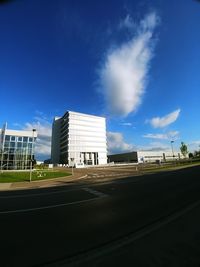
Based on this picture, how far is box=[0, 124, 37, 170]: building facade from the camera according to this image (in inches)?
1955

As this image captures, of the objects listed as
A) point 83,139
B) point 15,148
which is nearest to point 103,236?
point 15,148

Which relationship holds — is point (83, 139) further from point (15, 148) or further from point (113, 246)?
point (113, 246)

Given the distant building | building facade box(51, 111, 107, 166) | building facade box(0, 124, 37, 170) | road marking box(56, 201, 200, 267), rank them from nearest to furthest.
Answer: road marking box(56, 201, 200, 267)
building facade box(0, 124, 37, 170)
building facade box(51, 111, 107, 166)
the distant building

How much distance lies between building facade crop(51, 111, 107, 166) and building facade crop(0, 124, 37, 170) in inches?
2067

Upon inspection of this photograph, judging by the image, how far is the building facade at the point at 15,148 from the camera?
49.7m

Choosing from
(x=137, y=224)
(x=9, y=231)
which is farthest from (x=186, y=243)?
(x=9, y=231)

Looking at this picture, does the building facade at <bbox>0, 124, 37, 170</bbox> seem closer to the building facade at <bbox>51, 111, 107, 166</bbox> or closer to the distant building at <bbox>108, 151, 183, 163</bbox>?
the building facade at <bbox>51, 111, 107, 166</bbox>

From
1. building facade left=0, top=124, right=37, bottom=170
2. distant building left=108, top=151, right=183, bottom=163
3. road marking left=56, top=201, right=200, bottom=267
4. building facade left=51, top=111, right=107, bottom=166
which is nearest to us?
road marking left=56, top=201, right=200, bottom=267

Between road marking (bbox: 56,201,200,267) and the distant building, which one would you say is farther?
the distant building

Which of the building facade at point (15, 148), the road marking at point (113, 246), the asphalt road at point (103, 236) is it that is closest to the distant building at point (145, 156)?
the building facade at point (15, 148)

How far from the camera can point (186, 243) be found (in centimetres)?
480

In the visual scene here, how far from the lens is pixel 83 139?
11325 cm

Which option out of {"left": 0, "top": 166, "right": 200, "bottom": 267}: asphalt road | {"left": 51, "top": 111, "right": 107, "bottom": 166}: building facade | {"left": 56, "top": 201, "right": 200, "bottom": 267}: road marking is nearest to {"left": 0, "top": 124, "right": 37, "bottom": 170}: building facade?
{"left": 0, "top": 166, "right": 200, "bottom": 267}: asphalt road

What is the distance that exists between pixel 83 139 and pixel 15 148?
63083 millimetres
